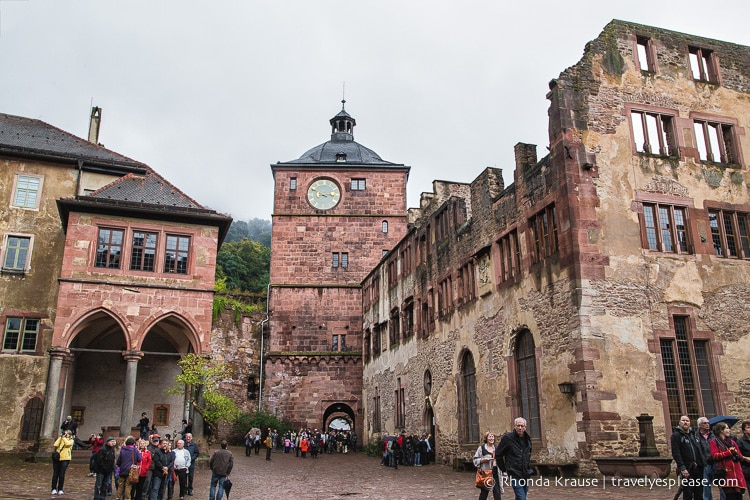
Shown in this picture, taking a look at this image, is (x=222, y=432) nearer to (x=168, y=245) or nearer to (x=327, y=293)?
(x=327, y=293)

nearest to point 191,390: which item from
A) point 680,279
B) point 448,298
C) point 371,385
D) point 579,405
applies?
point 448,298

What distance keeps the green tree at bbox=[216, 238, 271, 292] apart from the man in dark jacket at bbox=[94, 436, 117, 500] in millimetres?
53042

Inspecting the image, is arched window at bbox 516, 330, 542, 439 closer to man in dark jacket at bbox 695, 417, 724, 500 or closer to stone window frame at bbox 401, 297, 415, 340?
man in dark jacket at bbox 695, 417, 724, 500

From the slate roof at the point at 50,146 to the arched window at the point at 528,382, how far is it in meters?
19.7

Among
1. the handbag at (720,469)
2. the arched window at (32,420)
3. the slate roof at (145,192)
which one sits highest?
the slate roof at (145,192)

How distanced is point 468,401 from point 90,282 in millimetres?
14489

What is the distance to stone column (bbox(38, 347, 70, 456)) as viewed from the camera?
74.7 ft

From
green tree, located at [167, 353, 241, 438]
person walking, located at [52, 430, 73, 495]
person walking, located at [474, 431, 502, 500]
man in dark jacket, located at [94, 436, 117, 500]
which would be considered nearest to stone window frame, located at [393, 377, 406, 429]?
green tree, located at [167, 353, 241, 438]

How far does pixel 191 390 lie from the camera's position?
26953 mm

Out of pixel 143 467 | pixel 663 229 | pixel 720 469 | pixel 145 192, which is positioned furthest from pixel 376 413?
pixel 720 469

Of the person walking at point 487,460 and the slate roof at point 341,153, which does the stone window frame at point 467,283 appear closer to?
the person walking at point 487,460

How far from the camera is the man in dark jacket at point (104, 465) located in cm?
1309

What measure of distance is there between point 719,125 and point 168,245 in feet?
65.1

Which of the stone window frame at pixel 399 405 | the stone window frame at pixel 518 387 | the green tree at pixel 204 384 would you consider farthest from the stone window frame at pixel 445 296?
the green tree at pixel 204 384
